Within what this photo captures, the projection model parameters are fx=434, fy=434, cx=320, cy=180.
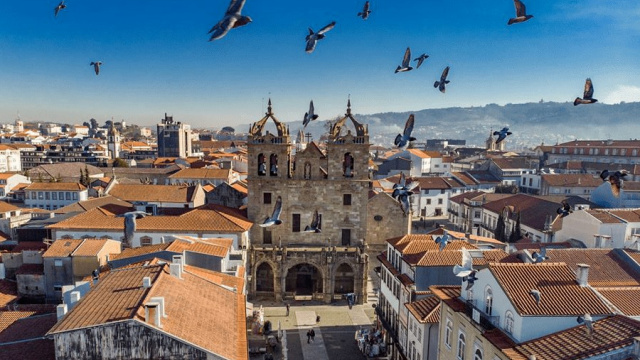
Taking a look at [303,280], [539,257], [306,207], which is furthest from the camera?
[303,280]

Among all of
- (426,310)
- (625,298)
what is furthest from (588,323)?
(426,310)

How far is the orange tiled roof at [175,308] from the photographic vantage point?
58.0ft

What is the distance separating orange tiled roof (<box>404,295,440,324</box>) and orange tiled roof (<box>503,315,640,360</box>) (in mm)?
7962

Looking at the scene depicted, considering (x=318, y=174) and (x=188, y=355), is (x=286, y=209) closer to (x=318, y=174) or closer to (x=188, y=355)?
(x=318, y=174)

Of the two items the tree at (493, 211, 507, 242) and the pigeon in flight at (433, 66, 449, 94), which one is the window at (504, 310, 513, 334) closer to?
the pigeon in flight at (433, 66, 449, 94)

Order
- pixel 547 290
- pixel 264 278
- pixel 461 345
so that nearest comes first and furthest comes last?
pixel 547 290, pixel 461 345, pixel 264 278

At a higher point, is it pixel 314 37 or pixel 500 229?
pixel 314 37

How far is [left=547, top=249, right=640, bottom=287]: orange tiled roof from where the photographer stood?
26.8 m

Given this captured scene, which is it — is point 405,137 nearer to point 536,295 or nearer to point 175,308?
point 536,295

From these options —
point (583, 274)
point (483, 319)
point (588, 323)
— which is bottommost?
point (483, 319)

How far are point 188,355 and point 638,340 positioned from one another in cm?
1652

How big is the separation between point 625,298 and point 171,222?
119 ft

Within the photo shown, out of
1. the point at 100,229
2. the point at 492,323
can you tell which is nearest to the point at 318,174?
the point at 100,229

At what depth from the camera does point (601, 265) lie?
1116 inches
